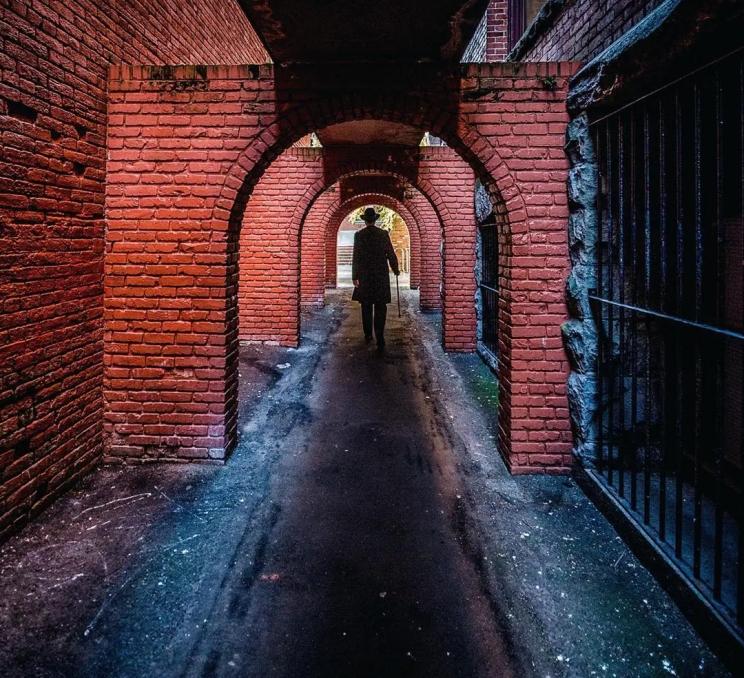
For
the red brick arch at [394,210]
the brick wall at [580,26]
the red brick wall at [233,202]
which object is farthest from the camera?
the red brick arch at [394,210]

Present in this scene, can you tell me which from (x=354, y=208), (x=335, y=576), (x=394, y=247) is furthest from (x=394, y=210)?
(x=335, y=576)

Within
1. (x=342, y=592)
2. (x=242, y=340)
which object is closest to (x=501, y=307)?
(x=342, y=592)

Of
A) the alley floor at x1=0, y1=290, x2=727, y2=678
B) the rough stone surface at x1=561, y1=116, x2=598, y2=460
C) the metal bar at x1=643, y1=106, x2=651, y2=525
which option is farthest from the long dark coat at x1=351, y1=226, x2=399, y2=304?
the metal bar at x1=643, y1=106, x2=651, y2=525

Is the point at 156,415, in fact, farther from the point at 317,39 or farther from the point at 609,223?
the point at 609,223

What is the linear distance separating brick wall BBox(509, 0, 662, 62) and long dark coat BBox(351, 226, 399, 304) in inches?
140

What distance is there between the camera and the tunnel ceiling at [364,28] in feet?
9.23

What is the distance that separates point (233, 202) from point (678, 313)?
10.2 ft

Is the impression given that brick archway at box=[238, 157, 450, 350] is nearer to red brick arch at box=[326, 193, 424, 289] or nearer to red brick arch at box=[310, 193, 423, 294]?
red brick arch at box=[310, 193, 423, 294]

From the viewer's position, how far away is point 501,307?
4145 mm

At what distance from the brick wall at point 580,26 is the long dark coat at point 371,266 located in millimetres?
3550

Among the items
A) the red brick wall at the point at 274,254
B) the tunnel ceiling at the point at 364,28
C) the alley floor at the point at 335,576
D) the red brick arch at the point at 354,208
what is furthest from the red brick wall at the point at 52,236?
the red brick arch at the point at 354,208

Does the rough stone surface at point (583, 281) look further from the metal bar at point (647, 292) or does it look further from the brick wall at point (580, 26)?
the brick wall at point (580, 26)

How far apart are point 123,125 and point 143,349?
5.74 ft

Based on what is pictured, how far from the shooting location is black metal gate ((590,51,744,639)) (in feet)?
7.96
